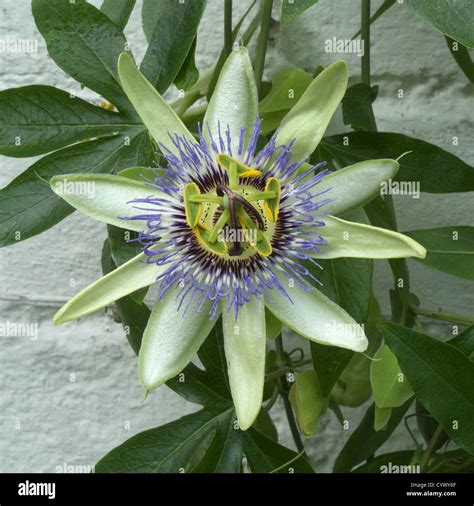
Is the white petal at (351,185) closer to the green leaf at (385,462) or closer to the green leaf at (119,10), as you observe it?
the green leaf at (119,10)

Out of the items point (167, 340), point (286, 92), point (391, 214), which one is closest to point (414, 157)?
point (391, 214)

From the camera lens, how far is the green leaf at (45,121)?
1.05 metres

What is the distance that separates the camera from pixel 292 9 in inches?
35.0

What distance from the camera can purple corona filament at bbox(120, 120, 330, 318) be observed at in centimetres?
96

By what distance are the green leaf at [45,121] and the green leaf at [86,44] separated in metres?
0.03

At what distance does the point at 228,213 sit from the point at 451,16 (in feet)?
1.17

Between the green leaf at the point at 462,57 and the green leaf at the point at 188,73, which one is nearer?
the green leaf at the point at 188,73

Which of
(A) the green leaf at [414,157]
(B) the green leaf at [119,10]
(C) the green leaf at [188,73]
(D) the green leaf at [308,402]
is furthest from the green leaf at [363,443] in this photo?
(B) the green leaf at [119,10]

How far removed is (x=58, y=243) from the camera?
1618mm

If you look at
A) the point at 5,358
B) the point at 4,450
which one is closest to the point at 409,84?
the point at 5,358

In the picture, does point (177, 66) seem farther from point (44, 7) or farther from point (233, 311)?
point (233, 311)

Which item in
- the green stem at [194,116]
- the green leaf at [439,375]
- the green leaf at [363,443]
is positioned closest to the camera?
the green leaf at [439,375]

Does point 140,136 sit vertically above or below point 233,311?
above

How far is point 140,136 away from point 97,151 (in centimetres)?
6
